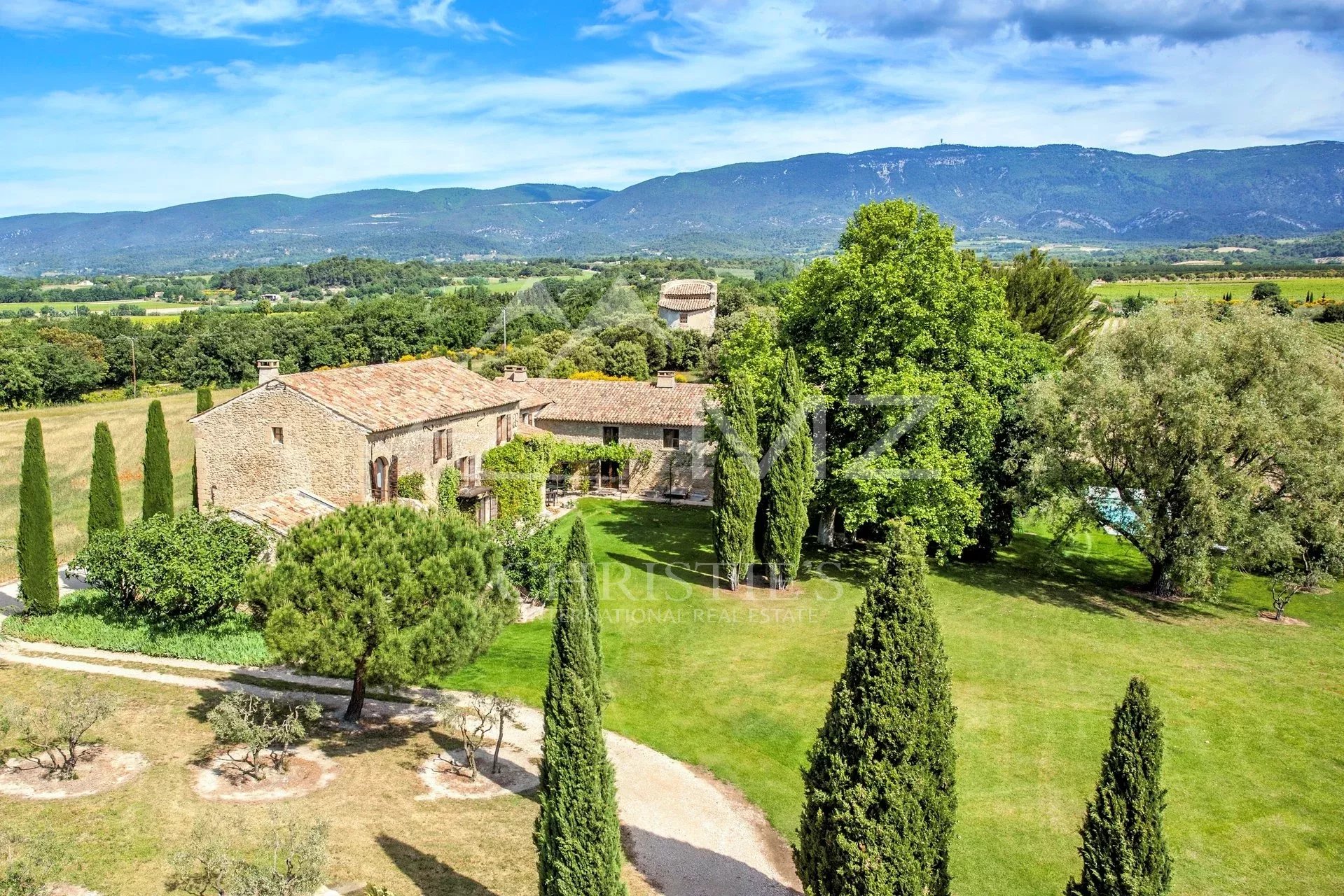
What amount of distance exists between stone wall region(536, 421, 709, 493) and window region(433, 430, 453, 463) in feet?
30.3

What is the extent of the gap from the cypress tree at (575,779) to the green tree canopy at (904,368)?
17.7 meters

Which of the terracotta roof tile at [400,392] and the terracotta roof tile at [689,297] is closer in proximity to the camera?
the terracotta roof tile at [400,392]

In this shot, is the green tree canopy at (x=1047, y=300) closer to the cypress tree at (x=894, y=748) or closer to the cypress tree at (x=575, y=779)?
the cypress tree at (x=894, y=748)

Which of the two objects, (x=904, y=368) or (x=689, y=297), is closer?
(x=904, y=368)

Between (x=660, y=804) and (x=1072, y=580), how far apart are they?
2109 cm

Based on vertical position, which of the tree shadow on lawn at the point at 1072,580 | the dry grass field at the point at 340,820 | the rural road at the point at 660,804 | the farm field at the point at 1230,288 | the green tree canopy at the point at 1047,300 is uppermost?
the farm field at the point at 1230,288

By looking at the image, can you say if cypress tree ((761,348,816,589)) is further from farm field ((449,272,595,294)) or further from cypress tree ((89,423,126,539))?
farm field ((449,272,595,294))

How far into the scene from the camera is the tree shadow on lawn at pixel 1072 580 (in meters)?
27.3

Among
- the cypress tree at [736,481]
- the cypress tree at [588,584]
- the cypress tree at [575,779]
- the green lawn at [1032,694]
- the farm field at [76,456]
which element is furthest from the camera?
the farm field at [76,456]

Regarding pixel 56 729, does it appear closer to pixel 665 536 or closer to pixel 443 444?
pixel 443 444

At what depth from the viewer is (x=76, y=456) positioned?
42.7 m

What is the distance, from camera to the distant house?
82.5 m

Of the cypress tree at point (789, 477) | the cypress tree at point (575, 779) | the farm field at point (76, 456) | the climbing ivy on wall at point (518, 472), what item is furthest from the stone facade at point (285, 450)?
the cypress tree at point (575, 779)

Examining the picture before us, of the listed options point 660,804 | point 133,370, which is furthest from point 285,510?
point 133,370
